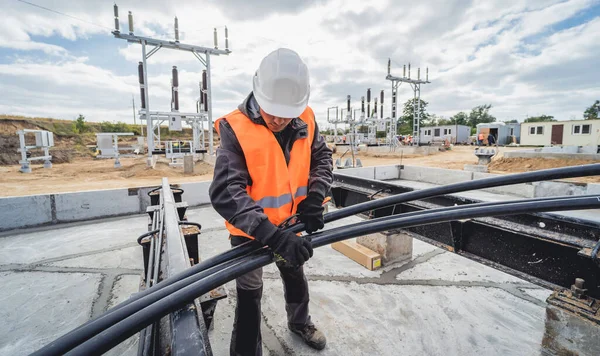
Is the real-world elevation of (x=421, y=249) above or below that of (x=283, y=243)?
below

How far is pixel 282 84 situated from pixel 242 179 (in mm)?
579

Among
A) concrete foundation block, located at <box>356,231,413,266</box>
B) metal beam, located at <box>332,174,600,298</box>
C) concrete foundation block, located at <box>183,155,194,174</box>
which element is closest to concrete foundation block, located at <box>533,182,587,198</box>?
concrete foundation block, located at <box>356,231,413,266</box>

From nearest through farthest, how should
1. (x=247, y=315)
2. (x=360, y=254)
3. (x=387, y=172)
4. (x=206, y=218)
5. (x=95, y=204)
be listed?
(x=247, y=315) < (x=360, y=254) < (x=95, y=204) < (x=206, y=218) < (x=387, y=172)

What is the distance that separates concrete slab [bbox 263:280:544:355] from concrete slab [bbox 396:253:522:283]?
230 millimetres

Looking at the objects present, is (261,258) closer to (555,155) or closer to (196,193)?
(196,193)

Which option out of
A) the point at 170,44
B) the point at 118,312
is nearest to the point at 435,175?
the point at 118,312

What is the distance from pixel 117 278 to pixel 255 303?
7.50 feet

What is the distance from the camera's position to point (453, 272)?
3.48m

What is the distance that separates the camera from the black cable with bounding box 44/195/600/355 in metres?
0.99

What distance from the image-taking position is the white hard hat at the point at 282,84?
5.45 ft

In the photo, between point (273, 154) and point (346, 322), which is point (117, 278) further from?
point (273, 154)

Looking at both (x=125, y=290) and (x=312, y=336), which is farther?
(x=125, y=290)

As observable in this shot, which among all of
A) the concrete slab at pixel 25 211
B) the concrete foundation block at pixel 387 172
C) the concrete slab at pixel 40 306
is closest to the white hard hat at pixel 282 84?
the concrete slab at pixel 40 306

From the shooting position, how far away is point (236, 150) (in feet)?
5.63
